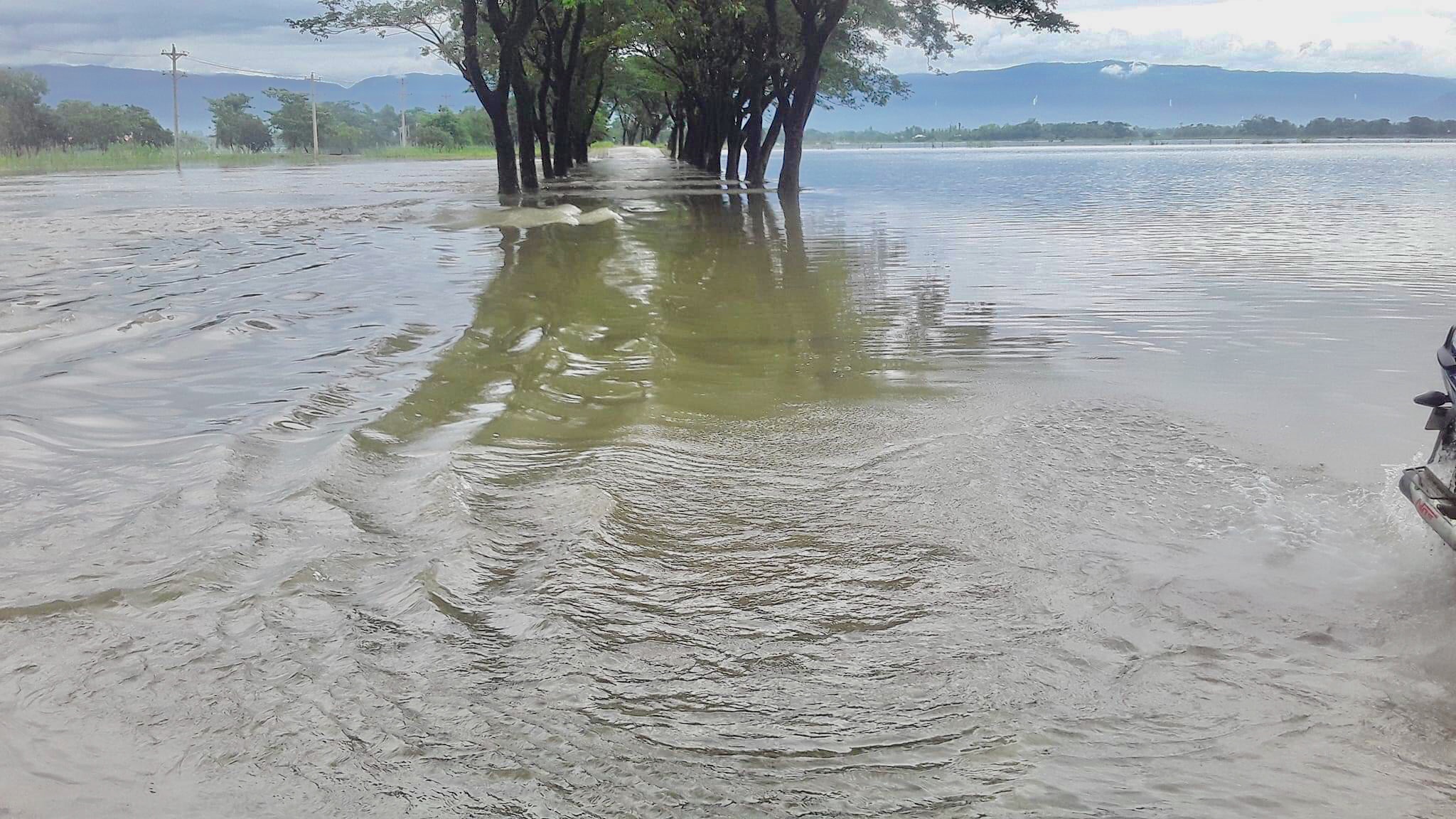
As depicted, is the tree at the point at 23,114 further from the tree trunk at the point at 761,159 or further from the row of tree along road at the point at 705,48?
the tree trunk at the point at 761,159

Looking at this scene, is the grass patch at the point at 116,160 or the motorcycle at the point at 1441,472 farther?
the grass patch at the point at 116,160

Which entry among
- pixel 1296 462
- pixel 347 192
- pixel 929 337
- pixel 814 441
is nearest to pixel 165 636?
pixel 814 441

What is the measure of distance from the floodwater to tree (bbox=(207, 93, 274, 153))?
9838 centimetres

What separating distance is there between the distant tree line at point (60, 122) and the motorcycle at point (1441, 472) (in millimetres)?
82472

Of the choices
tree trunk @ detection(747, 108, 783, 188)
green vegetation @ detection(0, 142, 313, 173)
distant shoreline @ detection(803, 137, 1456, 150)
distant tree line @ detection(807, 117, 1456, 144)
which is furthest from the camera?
distant tree line @ detection(807, 117, 1456, 144)

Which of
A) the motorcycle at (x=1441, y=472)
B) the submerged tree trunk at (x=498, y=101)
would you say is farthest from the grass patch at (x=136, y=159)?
the motorcycle at (x=1441, y=472)

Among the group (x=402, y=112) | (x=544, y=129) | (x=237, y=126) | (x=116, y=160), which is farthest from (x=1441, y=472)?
(x=402, y=112)

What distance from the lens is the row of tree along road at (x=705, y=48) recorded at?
23.5m

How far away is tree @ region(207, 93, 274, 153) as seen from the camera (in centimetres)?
9656

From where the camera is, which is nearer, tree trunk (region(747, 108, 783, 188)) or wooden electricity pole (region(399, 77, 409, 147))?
tree trunk (region(747, 108, 783, 188))

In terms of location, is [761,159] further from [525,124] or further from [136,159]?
[136,159]

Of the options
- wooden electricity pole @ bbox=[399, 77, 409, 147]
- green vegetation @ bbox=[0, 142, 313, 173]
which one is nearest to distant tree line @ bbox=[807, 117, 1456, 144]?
wooden electricity pole @ bbox=[399, 77, 409, 147]

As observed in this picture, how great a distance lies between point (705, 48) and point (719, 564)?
29.9m

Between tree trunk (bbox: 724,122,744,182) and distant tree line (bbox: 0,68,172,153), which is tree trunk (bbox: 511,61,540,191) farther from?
distant tree line (bbox: 0,68,172,153)
